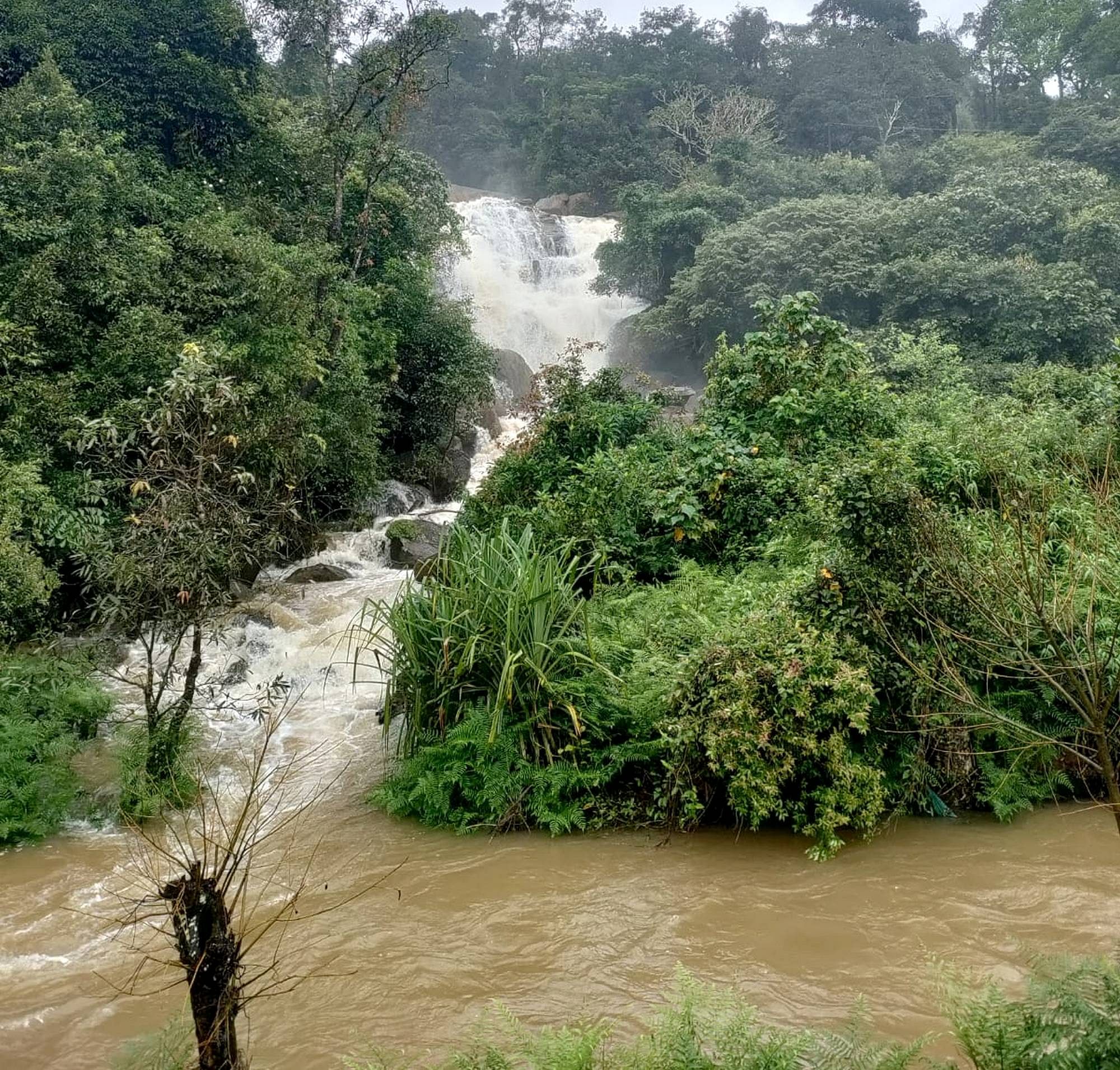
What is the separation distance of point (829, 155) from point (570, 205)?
9469mm

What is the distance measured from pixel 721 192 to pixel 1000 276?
10.0 m

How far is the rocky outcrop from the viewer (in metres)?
32.0

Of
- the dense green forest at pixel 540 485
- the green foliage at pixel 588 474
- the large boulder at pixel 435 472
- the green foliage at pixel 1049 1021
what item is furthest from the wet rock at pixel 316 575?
the green foliage at pixel 1049 1021

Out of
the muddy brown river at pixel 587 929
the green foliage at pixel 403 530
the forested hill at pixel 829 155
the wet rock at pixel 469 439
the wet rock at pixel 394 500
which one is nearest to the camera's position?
the muddy brown river at pixel 587 929

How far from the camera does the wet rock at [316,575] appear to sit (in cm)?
1133

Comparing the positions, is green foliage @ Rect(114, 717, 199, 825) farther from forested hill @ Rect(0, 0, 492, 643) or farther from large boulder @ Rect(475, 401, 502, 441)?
large boulder @ Rect(475, 401, 502, 441)

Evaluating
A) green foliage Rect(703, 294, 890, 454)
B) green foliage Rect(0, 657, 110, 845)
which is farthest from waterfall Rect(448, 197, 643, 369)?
green foliage Rect(0, 657, 110, 845)

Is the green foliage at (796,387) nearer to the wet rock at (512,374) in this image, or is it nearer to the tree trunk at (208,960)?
the tree trunk at (208,960)

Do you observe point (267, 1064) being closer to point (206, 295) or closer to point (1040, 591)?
point (1040, 591)

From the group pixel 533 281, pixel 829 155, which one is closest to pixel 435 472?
pixel 533 281

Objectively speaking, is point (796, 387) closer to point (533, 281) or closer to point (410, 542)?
point (410, 542)

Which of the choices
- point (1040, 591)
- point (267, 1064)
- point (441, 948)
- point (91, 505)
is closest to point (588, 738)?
point (441, 948)

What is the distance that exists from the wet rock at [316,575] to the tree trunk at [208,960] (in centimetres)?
936

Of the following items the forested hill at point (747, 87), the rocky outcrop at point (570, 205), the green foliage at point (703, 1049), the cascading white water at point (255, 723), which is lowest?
the cascading white water at point (255, 723)
